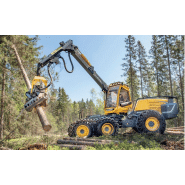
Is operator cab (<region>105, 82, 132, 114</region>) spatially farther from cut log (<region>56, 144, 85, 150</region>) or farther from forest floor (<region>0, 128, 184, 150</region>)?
cut log (<region>56, 144, 85, 150</region>)

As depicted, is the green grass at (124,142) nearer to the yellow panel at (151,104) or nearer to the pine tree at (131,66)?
the yellow panel at (151,104)

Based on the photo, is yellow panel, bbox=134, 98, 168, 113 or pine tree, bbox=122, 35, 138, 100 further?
pine tree, bbox=122, 35, 138, 100

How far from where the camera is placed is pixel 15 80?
22.8 feet

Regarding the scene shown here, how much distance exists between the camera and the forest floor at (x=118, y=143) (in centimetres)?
382

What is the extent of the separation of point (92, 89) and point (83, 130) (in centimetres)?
145

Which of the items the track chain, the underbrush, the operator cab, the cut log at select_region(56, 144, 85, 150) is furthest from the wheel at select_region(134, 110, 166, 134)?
the underbrush

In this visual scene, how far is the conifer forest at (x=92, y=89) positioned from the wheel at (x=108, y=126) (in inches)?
7.8

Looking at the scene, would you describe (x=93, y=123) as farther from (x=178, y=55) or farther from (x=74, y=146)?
(x=178, y=55)

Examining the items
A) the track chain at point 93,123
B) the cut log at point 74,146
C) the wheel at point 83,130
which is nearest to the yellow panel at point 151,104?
the track chain at point 93,123

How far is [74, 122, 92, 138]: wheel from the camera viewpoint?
447 centimetres

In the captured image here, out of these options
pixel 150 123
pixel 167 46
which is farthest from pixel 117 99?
pixel 167 46
